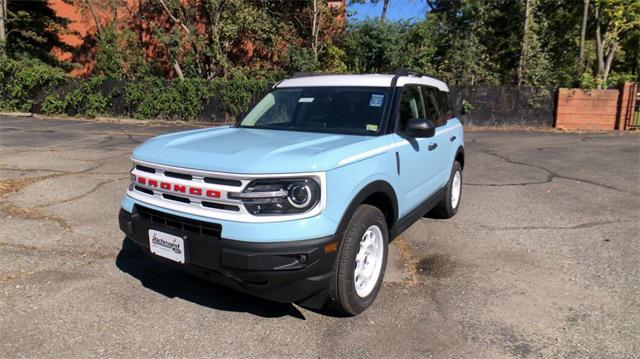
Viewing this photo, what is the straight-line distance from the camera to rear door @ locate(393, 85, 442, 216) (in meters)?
3.90

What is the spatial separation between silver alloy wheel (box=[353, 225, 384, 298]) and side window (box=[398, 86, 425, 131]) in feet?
3.45

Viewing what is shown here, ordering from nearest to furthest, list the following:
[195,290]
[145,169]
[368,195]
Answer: [368,195] < [145,169] < [195,290]

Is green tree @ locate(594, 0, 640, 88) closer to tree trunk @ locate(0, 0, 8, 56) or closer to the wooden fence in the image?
the wooden fence

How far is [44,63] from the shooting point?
71.7ft

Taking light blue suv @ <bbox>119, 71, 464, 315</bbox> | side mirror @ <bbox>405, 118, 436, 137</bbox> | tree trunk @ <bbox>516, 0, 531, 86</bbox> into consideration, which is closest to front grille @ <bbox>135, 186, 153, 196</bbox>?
light blue suv @ <bbox>119, 71, 464, 315</bbox>

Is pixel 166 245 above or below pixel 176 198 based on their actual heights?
below

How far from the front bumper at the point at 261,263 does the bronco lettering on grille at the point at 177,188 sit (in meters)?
0.19

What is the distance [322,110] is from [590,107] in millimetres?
17110

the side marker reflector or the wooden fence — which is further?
the wooden fence

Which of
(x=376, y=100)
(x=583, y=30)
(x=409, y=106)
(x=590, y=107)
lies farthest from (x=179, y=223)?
(x=583, y=30)

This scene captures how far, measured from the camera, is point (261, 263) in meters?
2.70

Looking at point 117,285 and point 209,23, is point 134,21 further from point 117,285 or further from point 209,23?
point 117,285

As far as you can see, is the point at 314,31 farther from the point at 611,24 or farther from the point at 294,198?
the point at 294,198


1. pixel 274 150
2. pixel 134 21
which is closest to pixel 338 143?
pixel 274 150
